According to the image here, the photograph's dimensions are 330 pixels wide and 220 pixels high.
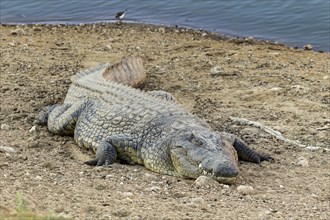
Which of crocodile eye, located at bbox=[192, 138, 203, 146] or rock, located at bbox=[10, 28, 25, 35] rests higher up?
rock, located at bbox=[10, 28, 25, 35]

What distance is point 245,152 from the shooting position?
7020 mm

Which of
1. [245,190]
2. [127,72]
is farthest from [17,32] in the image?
[245,190]

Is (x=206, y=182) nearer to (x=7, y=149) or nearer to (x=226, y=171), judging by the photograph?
(x=226, y=171)

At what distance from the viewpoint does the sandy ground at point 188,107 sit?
5.40 meters

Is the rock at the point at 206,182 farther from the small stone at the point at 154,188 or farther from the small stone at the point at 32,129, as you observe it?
the small stone at the point at 32,129

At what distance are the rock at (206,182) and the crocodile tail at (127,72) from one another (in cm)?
309

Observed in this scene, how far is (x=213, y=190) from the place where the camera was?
19.5ft

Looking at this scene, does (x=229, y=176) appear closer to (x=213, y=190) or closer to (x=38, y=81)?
(x=213, y=190)

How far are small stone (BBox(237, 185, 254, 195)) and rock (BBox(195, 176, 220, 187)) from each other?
198 millimetres

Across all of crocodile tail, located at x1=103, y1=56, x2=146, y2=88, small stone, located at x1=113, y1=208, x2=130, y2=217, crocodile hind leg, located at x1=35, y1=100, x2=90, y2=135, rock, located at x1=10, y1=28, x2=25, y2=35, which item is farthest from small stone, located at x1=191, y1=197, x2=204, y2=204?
rock, located at x1=10, y1=28, x2=25, y2=35

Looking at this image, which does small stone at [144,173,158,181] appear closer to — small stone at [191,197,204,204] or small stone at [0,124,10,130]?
small stone at [191,197,204,204]

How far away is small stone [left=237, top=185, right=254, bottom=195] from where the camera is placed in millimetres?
5980

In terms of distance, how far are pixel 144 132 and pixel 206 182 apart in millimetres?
1314

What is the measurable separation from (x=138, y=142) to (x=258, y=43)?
648 centimetres
